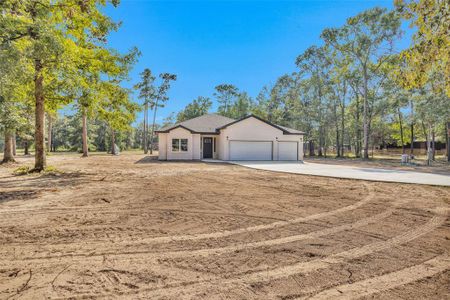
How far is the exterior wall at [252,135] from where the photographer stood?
21359 millimetres

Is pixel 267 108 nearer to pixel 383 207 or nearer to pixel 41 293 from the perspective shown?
pixel 383 207

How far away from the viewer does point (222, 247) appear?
3.44m

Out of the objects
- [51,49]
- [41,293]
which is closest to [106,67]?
[51,49]

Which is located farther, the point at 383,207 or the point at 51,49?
the point at 51,49

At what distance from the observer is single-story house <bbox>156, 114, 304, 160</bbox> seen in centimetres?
2150

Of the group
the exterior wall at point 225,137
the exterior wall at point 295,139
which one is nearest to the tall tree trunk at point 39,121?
the exterior wall at point 225,137

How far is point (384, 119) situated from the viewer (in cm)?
3180

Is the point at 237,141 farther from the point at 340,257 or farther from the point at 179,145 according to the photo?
the point at 340,257

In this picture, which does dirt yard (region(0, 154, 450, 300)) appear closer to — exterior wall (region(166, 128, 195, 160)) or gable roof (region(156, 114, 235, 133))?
exterior wall (region(166, 128, 195, 160))

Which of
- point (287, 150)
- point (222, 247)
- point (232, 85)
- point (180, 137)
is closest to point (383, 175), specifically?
point (222, 247)

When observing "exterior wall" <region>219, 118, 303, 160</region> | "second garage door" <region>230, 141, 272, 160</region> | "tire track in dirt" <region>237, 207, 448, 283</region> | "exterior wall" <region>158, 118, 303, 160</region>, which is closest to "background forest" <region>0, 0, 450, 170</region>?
"tire track in dirt" <region>237, 207, 448, 283</region>

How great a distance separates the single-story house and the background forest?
560cm

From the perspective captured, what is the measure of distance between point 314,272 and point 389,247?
154 cm

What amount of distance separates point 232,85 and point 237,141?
91.2 feet
